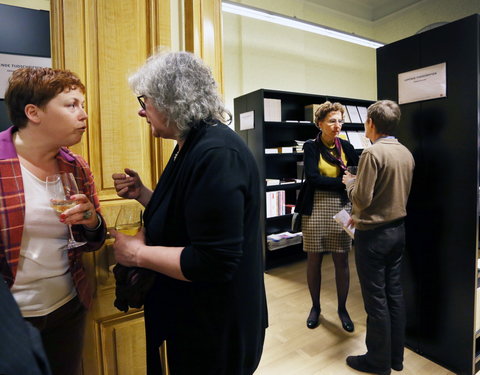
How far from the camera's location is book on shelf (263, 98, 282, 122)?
4060 mm

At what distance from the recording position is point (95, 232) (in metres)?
1.18

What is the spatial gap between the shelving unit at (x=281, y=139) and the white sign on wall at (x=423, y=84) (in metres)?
1.92

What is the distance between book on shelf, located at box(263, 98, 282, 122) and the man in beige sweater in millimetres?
2099

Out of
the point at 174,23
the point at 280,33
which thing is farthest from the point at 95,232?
the point at 280,33

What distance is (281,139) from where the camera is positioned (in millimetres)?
4504

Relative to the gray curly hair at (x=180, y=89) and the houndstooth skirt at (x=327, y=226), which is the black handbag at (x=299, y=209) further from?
the gray curly hair at (x=180, y=89)

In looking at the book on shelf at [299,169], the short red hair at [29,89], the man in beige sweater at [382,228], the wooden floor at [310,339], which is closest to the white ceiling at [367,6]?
the book on shelf at [299,169]

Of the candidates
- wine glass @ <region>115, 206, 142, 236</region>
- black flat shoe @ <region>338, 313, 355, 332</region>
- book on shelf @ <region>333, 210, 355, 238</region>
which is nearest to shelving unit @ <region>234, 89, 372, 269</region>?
black flat shoe @ <region>338, 313, 355, 332</region>

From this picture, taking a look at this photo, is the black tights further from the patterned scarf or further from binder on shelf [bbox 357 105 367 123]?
binder on shelf [bbox 357 105 367 123]

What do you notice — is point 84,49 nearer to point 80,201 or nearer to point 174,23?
point 174,23

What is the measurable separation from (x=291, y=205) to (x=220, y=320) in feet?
11.7

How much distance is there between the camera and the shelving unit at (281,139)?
13.3 ft

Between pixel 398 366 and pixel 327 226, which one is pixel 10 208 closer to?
pixel 327 226

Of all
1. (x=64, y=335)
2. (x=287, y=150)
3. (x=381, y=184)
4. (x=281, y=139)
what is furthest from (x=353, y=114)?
(x=64, y=335)
